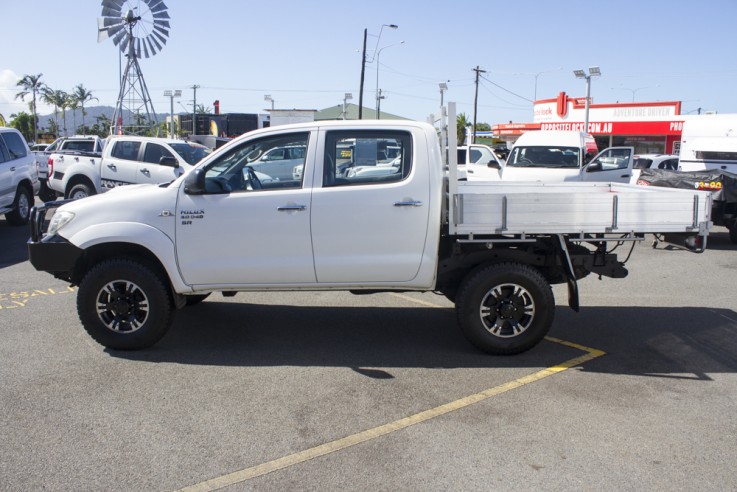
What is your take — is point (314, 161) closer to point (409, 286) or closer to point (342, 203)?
point (342, 203)

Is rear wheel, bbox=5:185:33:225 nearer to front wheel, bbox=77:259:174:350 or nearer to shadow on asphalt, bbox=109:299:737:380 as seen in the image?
shadow on asphalt, bbox=109:299:737:380

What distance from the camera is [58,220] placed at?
5969 mm

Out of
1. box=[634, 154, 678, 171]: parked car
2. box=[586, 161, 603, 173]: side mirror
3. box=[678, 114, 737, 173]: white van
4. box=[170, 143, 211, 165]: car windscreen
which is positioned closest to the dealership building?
box=[634, 154, 678, 171]: parked car

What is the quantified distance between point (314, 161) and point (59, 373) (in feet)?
9.10

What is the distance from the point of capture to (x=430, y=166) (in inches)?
227

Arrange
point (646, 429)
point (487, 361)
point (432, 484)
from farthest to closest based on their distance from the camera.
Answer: point (487, 361) < point (646, 429) < point (432, 484)

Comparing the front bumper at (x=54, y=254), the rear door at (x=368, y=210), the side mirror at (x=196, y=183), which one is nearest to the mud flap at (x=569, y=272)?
the rear door at (x=368, y=210)

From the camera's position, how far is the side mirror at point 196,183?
18.9 ft

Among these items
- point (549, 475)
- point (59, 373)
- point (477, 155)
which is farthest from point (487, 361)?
point (477, 155)

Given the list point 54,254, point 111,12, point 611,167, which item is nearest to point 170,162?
point 54,254

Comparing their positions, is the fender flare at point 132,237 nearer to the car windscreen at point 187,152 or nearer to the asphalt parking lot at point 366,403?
the asphalt parking lot at point 366,403

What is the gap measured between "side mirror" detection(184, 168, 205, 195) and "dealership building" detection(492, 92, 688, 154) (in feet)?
136

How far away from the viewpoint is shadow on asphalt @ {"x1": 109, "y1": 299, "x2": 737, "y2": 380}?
5.80 meters

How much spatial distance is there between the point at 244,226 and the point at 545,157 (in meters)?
11.9
